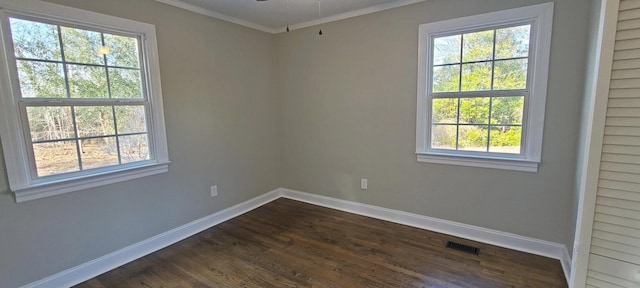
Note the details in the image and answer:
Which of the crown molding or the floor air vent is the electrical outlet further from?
the crown molding

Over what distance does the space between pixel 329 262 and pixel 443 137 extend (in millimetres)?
1670

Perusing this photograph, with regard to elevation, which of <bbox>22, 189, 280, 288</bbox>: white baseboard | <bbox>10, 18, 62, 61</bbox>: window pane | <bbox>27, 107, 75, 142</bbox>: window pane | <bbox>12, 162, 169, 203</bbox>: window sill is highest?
<bbox>10, 18, 62, 61</bbox>: window pane

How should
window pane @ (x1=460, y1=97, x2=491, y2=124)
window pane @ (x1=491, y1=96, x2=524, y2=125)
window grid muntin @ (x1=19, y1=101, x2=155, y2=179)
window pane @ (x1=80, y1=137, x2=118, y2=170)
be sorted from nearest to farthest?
1. window grid muntin @ (x1=19, y1=101, x2=155, y2=179)
2. window pane @ (x1=80, y1=137, x2=118, y2=170)
3. window pane @ (x1=491, y1=96, x2=524, y2=125)
4. window pane @ (x1=460, y1=97, x2=491, y2=124)

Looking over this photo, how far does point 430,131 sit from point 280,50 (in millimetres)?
2257

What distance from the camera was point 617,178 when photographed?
110cm

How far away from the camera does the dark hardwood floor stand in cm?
213

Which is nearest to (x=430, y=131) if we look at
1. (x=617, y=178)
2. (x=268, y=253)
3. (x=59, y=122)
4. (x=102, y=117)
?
(x=617, y=178)

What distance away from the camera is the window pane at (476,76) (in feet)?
8.23

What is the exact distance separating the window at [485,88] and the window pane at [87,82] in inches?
113

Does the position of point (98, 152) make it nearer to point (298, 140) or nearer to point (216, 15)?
point (216, 15)

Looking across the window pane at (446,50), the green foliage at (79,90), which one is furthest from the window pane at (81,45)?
the window pane at (446,50)

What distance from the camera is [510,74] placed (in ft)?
7.91

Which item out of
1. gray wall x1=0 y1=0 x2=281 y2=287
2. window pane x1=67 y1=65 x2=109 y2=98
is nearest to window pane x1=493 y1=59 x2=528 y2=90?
gray wall x1=0 y1=0 x2=281 y2=287

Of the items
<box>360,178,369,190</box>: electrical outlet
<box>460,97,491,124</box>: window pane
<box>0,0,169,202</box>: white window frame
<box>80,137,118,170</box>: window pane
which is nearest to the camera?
<box>0,0,169,202</box>: white window frame
